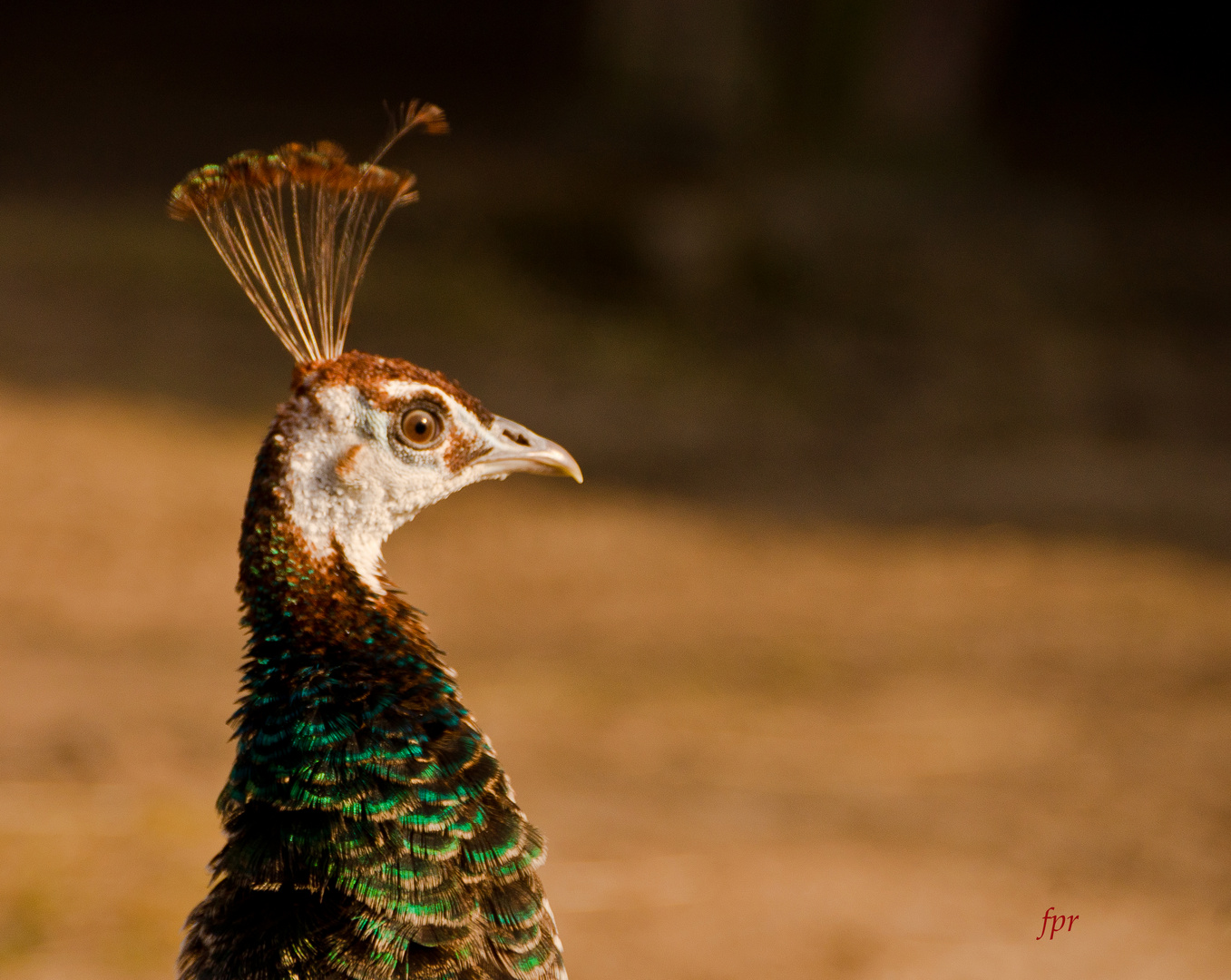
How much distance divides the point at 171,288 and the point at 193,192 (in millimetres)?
6046

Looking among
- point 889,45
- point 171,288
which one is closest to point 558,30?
point 889,45

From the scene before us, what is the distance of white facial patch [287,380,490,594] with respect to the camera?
5.91 ft

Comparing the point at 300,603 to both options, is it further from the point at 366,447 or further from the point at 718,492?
the point at 718,492

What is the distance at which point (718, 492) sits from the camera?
260 inches

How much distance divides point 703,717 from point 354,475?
9.39 feet

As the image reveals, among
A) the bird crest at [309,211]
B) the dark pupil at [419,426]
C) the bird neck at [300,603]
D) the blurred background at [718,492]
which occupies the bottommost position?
the bird neck at [300,603]

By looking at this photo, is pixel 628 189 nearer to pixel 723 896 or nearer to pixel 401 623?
pixel 723 896

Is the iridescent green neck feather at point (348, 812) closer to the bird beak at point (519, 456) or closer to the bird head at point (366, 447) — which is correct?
the bird head at point (366, 447)

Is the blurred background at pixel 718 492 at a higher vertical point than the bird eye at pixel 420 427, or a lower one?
higher

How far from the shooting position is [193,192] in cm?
185

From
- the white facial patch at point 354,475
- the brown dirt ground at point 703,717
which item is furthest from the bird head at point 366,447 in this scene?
the brown dirt ground at point 703,717

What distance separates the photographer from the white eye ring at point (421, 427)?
1.87 meters

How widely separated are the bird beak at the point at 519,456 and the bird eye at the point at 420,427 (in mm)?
96

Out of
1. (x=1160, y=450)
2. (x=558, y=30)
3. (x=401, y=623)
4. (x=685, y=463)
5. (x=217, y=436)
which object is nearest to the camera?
(x=401, y=623)
